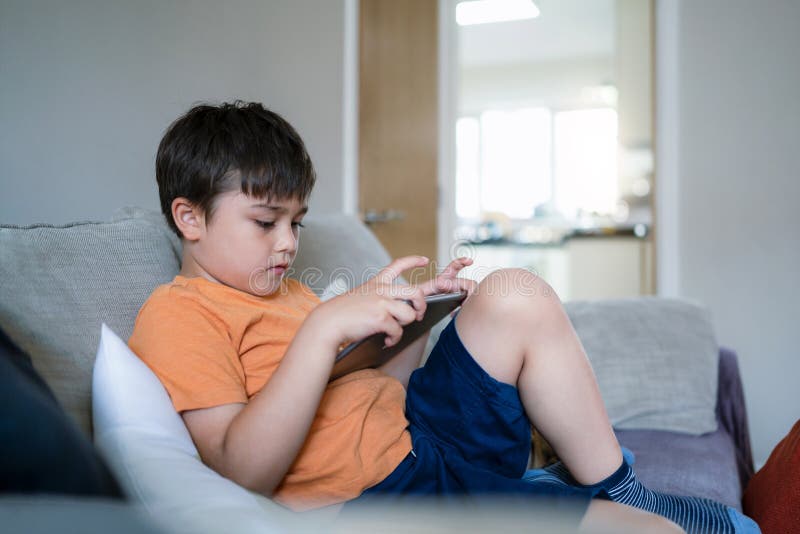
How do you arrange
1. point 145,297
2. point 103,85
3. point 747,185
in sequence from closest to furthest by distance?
1. point 145,297
2. point 103,85
3. point 747,185

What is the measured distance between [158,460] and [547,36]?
7.38 metres

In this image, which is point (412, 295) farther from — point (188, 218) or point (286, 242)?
Result: point (188, 218)

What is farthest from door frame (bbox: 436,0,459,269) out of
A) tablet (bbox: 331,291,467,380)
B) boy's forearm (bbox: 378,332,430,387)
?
tablet (bbox: 331,291,467,380)

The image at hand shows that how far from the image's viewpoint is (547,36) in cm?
722

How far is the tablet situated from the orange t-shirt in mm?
37

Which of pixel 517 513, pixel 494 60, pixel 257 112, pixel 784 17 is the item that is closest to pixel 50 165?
pixel 257 112

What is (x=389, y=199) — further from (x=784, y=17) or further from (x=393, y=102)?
(x=784, y=17)

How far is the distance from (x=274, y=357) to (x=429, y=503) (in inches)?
11.4

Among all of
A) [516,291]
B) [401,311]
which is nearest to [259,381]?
[401,311]

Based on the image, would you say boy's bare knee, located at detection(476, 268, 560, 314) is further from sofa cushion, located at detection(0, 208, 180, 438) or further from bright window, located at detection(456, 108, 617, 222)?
bright window, located at detection(456, 108, 617, 222)

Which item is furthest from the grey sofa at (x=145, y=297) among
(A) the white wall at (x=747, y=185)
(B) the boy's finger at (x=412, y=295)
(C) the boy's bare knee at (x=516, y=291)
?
(A) the white wall at (x=747, y=185)

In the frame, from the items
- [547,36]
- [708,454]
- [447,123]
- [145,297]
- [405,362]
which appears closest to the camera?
[145,297]

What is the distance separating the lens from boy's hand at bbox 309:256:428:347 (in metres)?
0.74

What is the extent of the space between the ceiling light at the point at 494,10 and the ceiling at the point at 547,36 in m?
0.14
